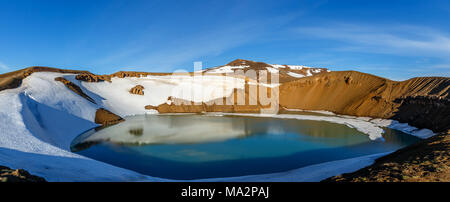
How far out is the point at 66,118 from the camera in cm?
1873

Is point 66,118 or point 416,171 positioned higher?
point 66,118

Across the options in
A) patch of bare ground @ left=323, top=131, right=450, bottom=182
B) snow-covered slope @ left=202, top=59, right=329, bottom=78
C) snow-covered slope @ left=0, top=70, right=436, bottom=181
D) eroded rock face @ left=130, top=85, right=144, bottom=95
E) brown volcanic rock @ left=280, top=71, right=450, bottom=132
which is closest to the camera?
patch of bare ground @ left=323, top=131, right=450, bottom=182

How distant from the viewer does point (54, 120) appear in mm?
16734

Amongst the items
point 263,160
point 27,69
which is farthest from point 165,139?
point 27,69

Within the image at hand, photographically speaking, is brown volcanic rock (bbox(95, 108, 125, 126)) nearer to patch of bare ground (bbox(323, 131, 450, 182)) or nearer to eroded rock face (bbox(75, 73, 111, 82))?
eroded rock face (bbox(75, 73, 111, 82))

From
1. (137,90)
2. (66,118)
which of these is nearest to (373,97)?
(66,118)

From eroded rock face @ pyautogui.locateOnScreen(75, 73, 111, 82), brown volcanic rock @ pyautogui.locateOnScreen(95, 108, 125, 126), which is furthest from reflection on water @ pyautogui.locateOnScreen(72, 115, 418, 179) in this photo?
eroded rock face @ pyautogui.locateOnScreen(75, 73, 111, 82)

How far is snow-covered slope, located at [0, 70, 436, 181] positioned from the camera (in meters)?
6.85

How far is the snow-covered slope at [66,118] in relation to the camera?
22.5 feet

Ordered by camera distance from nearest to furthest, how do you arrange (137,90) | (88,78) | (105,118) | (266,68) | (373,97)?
(105,118), (373,97), (88,78), (137,90), (266,68)

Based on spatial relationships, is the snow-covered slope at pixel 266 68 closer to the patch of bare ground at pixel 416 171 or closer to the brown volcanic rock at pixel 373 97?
the brown volcanic rock at pixel 373 97

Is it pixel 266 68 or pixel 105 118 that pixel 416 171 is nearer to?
pixel 105 118

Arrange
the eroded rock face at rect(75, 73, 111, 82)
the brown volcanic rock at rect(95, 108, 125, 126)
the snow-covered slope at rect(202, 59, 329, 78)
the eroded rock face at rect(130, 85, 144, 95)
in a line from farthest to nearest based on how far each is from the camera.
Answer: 1. the snow-covered slope at rect(202, 59, 329, 78)
2. the eroded rock face at rect(130, 85, 144, 95)
3. the eroded rock face at rect(75, 73, 111, 82)
4. the brown volcanic rock at rect(95, 108, 125, 126)
